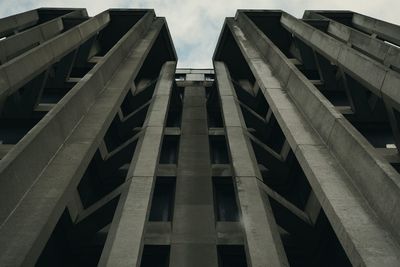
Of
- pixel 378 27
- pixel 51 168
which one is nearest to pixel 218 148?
pixel 51 168

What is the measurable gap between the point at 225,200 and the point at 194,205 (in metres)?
2.09

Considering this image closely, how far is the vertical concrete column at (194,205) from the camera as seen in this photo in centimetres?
1166

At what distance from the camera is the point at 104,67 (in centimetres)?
1764

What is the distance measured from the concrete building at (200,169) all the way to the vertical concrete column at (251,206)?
51mm

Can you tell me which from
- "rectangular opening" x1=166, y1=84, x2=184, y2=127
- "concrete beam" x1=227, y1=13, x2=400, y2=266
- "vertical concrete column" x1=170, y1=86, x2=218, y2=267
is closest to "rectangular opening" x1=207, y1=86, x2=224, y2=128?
"rectangular opening" x1=166, y1=84, x2=184, y2=127

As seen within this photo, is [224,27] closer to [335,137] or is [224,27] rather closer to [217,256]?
[335,137]

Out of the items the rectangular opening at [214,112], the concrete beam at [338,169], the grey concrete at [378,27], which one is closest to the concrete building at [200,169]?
the concrete beam at [338,169]

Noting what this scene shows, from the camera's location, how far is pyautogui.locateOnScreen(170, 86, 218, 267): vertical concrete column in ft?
38.2

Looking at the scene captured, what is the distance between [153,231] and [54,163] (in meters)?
3.81

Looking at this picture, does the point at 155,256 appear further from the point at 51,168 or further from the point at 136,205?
the point at 51,168

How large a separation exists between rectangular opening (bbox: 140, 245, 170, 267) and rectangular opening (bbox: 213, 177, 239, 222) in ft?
9.14

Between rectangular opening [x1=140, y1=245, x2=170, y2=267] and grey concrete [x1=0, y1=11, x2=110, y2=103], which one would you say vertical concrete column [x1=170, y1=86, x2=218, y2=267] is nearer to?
rectangular opening [x1=140, y1=245, x2=170, y2=267]

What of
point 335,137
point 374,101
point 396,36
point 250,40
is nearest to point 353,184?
point 335,137

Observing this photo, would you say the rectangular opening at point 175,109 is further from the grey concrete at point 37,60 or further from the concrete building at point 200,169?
the grey concrete at point 37,60
